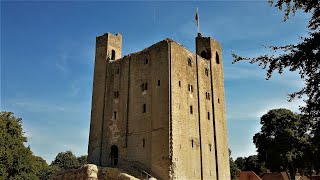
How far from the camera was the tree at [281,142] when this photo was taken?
1415 inches

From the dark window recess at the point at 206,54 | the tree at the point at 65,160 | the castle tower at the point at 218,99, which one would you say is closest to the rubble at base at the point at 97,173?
the castle tower at the point at 218,99

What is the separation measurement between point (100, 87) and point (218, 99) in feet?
38.9

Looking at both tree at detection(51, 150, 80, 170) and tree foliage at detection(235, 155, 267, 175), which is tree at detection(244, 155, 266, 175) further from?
tree at detection(51, 150, 80, 170)

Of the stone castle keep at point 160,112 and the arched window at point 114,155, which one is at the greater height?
the stone castle keep at point 160,112

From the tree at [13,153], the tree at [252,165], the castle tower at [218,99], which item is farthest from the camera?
the tree at [252,165]

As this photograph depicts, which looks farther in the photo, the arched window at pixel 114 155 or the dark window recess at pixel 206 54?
the dark window recess at pixel 206 54

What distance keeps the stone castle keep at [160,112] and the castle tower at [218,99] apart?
9 cm

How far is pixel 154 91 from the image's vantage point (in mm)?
28828

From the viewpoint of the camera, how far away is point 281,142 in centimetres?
3706

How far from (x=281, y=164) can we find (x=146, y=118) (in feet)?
57.4

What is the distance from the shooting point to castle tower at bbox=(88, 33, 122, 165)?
103 feet

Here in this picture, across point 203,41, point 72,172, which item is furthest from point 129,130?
point 203,41

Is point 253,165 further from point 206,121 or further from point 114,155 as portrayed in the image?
point 114,155

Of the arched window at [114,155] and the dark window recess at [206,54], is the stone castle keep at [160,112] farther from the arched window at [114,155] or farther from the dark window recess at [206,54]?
the dark window recess at [206,54]
